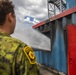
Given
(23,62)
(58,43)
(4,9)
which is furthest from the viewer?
(58,43)

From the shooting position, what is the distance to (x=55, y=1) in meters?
21.4

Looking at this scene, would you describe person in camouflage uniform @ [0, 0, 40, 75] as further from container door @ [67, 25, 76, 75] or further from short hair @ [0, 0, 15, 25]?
container door @ [67, 25, 76, 75]

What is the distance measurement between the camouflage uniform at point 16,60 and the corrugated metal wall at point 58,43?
10.6ft

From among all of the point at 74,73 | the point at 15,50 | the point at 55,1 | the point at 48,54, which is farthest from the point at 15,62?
the point at 55,1

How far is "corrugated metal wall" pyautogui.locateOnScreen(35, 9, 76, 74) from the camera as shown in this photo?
177 inches

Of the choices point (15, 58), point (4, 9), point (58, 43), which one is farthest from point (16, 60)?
point (58, 43)

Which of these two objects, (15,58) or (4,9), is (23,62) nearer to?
(15,58)

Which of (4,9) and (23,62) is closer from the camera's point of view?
(23,62)

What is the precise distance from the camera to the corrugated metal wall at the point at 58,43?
4494mm

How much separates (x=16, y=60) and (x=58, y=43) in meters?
3.98

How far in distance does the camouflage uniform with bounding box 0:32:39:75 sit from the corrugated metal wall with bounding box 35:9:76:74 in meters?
3.23

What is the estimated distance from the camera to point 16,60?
103 cm

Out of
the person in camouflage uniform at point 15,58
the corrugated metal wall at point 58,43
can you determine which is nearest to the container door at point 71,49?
the corrugated metal wall at point 58,43

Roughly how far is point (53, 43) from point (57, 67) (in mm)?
739
